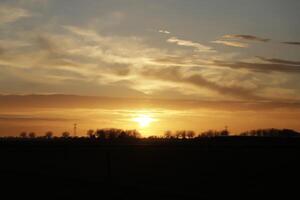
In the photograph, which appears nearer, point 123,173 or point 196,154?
point 123,173

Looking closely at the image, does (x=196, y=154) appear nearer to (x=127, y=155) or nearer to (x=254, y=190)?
(x=127, y=155)

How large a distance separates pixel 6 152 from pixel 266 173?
34.9 meters

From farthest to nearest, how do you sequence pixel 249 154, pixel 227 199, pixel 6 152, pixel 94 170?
1. pixel 6 152
2. pixel 249 154
3. pixel 94 170
4. pixel 227 199

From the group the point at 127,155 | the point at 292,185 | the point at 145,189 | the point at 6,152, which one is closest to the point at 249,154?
the point at 127,155

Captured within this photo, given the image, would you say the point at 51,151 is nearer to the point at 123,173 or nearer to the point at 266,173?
the point at 123,173

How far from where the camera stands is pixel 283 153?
45156 mm

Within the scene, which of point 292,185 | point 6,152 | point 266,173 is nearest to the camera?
point 292,185

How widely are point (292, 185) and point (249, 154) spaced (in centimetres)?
1715

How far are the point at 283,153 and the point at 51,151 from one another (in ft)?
88.1

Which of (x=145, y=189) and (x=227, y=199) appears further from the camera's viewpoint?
(x=145, y=189)

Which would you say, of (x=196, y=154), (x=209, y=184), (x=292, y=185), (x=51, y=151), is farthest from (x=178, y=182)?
(x=51, y=151)

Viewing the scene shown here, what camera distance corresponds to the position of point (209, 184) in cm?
2828

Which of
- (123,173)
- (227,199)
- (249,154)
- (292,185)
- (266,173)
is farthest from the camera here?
(249,154)

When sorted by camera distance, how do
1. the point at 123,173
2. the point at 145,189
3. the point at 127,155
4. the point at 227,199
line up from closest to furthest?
1. the point at 227,199
2. the point at 145,189
3. the point at 123,173
4. the point at 127,155
